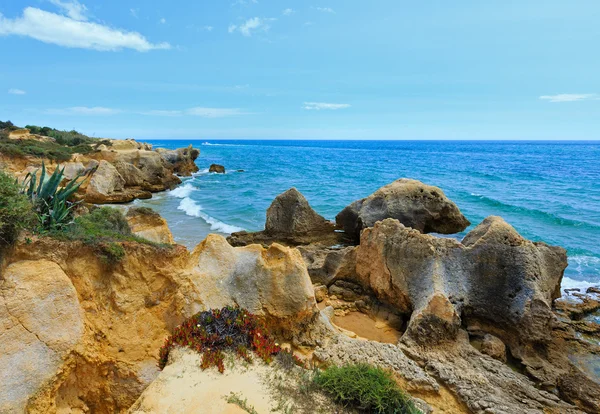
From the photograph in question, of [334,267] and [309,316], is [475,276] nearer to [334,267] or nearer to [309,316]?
[334,267]

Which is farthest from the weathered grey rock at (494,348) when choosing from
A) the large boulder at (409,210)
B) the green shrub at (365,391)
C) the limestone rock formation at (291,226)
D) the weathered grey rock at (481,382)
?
the limestone rock formation at (291,226)

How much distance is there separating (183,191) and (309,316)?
28.6 metres

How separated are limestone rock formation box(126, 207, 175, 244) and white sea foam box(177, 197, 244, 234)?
941 centimetres

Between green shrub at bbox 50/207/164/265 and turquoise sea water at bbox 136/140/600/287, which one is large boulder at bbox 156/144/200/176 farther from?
green shrub at bbox 50/207/164/265

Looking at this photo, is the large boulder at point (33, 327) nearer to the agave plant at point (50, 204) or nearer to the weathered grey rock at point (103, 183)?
the agave plant at point (50, 204)

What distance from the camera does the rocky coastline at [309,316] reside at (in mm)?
5766

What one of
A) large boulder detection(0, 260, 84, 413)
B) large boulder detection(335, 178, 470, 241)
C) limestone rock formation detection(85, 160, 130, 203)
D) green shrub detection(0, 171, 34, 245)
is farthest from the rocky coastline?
limestone rock formation detection(85, 160, 130, 203)

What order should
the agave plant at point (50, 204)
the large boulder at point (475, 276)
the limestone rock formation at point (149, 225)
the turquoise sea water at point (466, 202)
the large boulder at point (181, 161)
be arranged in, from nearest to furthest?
the agave plant at point (50, 204) → the large boulder at point (475, 276) → the limestone rock formation at point (149, 225) → the turquoise sea water at point (466, 202) → the large boulder at point (181, 161)

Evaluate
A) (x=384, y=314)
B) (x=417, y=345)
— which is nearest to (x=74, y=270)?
(x=417, y=345)

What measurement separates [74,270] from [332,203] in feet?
81.5

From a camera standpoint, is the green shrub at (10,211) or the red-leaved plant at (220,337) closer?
the green shrub at (10,211)

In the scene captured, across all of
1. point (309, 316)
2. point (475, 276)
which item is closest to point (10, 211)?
point (309, 316)

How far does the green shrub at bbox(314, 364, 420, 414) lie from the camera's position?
580 cm

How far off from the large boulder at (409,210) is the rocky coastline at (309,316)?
165 inches
